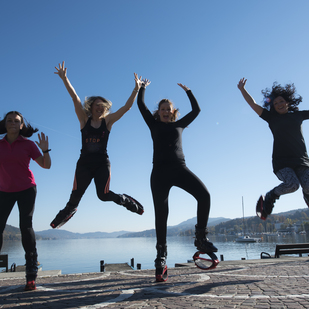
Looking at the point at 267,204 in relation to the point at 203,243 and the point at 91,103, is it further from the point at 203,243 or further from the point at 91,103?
the point at 91,103

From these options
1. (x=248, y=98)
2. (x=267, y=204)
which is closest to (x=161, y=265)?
(x=267, y=204)

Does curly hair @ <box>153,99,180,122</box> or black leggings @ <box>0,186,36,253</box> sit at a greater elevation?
curly hair @ <box>153,99,180,122</box>

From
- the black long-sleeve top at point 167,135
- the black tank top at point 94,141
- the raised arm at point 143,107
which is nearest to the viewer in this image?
the black long-sleeve top at point 167,135

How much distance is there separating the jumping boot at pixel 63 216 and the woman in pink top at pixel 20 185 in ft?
2.15

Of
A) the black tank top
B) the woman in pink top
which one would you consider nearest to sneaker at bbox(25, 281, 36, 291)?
the woman in pink top

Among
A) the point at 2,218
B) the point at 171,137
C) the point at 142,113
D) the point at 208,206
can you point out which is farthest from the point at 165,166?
the point at 2,218

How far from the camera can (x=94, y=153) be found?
464 cm

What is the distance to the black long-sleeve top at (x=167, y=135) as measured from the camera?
4434 mm

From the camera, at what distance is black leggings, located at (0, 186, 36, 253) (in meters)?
3.76

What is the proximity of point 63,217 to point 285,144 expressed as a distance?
13.0 ft

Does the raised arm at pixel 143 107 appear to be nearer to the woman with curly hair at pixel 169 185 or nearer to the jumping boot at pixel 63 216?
the woman with curly hair at pixel 169 185

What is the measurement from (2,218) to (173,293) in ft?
8.27

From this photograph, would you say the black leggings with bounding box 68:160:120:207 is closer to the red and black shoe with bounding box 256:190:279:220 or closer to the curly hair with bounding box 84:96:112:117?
the curly hair with bounding box 84:96:112:117

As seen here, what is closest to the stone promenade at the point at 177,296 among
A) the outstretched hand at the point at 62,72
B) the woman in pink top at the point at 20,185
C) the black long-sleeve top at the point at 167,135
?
the woman in pink top at the point at 20,185
